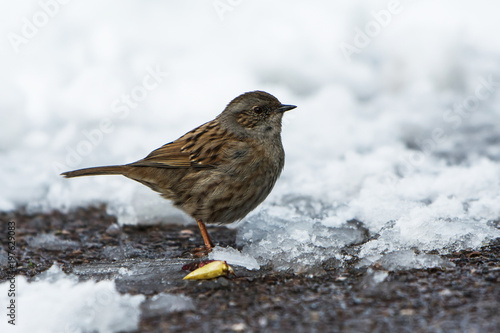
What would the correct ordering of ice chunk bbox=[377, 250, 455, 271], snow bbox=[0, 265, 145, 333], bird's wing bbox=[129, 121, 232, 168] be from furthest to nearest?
bird's wing bbox=[129, 121, 232, 168] → ice chunk bbox=[377, 250, 455, 271] → snow bbox=[0, 265, 145, 333]

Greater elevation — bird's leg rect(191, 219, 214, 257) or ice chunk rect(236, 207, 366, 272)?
bird's leg rect(191, 219, 214, 257)

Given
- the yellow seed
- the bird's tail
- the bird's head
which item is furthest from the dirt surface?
the bird's head

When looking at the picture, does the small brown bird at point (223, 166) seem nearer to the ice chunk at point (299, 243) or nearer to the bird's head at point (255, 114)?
the bird's head at point (255, 114)

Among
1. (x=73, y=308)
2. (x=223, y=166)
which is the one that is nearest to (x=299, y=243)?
(x=223, y=166)

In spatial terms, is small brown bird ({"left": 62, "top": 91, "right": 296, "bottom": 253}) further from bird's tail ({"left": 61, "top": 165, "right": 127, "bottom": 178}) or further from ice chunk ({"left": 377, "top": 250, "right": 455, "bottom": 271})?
ice chunk ({"left": 377, "top": 250, "right": 455, "bottom": 271})

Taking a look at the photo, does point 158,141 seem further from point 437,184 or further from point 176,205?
point 437,184

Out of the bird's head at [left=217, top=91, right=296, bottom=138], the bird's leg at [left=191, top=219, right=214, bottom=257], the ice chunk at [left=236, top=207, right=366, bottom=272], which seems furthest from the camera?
the bird's head at [left=217, top=91, right=296, bottom=138]

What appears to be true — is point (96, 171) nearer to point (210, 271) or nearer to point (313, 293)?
point (210, 271)

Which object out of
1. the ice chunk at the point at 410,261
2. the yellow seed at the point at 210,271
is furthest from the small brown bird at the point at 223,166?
the ice chunk at the point at 410,261

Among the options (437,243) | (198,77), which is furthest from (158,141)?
(437,243)
